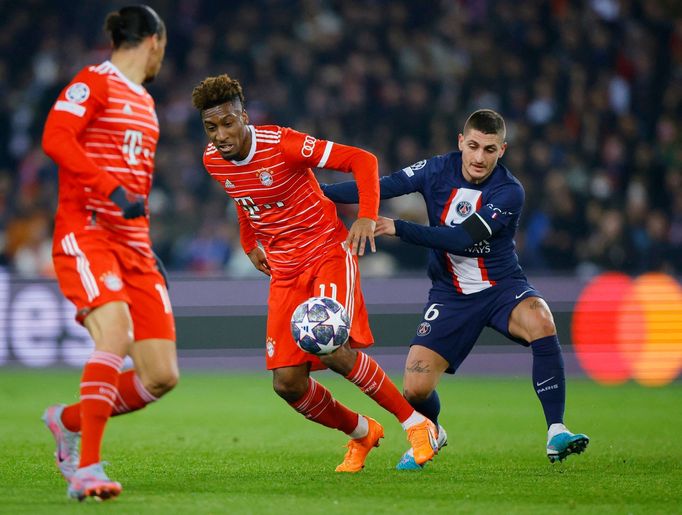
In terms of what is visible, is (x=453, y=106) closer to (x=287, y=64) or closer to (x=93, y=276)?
(x=287, y=64)

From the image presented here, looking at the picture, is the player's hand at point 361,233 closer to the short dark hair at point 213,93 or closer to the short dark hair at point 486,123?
the short dark hair at point 213,93

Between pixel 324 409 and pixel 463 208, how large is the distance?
160 cm

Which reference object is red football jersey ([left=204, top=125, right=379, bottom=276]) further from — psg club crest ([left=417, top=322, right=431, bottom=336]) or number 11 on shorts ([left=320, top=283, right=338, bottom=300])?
psg club crest ([left=417, top=322, right=431, bottom=336])

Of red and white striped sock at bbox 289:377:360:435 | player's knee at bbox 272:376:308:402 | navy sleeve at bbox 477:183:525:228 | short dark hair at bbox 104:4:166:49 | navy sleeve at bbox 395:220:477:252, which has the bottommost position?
red and white striped sock at bbox 289:377:360:435

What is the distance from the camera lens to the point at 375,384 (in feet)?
22.1

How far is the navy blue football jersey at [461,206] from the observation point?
7.23 m

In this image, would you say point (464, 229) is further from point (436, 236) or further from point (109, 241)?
point (109, 241)

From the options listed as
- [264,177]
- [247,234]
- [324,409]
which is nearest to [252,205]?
[264,177]

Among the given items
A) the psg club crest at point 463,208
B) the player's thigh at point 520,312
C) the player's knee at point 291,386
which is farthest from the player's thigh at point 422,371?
the psg club crest at point 463,208

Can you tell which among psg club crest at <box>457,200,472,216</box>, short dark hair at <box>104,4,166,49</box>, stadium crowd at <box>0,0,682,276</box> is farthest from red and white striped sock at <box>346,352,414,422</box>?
stadium crowd at <box>0,0,682,276</box>

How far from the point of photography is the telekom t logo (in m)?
5.62

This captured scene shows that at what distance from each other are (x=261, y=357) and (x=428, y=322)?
6239 mm

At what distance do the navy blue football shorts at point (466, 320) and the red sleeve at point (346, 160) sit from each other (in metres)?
1.07

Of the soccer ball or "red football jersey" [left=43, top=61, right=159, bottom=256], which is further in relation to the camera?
the soccer ball
